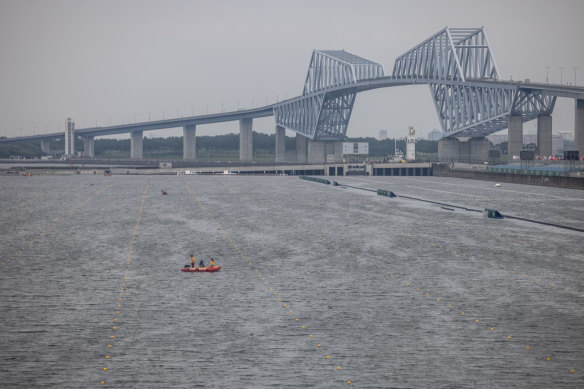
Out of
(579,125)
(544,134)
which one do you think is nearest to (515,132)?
(544,134)

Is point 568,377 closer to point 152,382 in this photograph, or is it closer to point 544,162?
point 152,382

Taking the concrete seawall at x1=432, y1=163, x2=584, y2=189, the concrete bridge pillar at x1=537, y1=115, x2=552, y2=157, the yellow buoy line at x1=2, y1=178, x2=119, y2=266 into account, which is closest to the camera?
the yellow buoy line at x1=2, y1=178, x2=119, y2=266

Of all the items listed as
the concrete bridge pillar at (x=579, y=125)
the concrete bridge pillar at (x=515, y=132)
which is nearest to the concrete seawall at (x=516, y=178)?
the concrete bridge pillar at (x=515, y=132)

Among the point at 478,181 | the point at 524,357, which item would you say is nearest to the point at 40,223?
the point at 524,357

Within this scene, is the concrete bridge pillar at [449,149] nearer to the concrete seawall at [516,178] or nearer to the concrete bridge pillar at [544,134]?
the concrete seawall at [516,178]

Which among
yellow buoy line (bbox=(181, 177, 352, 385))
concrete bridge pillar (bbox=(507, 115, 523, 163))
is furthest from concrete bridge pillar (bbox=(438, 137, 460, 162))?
yellow buoy line (bbox=(181, 177, 352, 385))

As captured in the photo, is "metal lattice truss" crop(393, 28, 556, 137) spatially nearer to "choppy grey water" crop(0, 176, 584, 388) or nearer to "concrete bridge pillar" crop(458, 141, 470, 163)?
"concrete bridge pillar" crop(458, 141, 470, 163)
